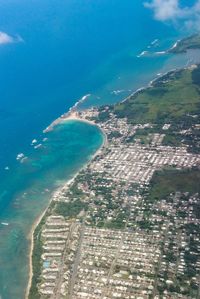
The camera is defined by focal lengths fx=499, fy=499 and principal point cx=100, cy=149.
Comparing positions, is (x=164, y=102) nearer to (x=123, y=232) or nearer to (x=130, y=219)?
(x=130, y=219)

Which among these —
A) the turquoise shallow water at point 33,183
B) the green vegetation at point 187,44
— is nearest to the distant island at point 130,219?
the turquoise shallow water at point 33,183

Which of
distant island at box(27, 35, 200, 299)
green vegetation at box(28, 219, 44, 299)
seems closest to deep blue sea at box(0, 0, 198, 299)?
green vegetation at box(28, 219, 44, 299)

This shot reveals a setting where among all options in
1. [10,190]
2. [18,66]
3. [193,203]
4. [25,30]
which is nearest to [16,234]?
[10,190]

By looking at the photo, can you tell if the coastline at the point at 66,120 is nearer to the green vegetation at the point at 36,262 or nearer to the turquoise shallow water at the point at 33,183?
the green vegetation at the point at 36,262

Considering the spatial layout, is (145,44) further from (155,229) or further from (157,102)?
(155,229)

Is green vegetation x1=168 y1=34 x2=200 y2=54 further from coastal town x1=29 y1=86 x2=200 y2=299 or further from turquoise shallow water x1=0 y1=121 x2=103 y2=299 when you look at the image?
coastal town x1=29 y1=86 x2=200 y2=299
